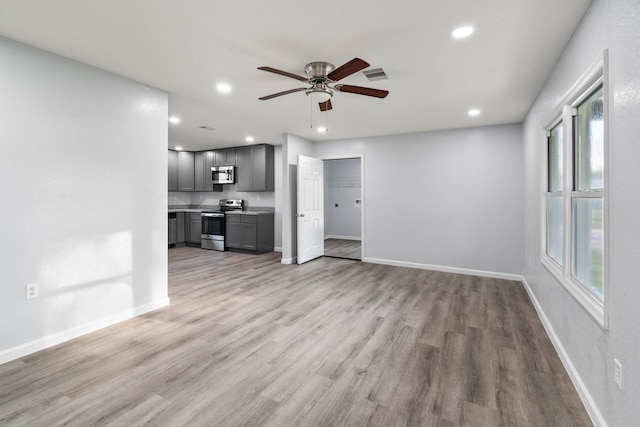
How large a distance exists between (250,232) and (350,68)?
500cm

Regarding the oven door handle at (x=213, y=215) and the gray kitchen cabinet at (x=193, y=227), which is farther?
the gray kitchen cabinet at (x=193, y=227)

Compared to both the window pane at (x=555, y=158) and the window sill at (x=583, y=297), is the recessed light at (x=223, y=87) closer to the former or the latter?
the window pane at (x=555, y=158)

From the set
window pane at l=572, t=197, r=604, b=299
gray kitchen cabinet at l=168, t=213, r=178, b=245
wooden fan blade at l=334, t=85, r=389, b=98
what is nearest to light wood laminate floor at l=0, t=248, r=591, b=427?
window pane at l=572, t=197, r=604, b=299

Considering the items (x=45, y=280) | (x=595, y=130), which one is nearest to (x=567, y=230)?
(x=595, y=130)

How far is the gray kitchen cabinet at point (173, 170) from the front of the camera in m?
7.70

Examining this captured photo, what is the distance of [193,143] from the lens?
671 cm

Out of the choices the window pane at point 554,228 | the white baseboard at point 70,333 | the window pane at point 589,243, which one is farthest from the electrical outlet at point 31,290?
the window pane at point 554,228

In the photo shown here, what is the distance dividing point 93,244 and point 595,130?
4021mm

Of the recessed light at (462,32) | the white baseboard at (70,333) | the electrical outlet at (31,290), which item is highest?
the recessed light at (462,32)

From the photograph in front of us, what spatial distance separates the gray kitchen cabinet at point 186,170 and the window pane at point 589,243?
25.0ft

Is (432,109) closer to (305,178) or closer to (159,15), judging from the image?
(305,178)

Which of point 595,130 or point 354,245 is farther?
point 354,245

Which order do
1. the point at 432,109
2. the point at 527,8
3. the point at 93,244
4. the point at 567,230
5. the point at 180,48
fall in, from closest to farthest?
the point at 527,8
the point at 567,230
the point at 180,48
the point at 93,244
the point at 432,109

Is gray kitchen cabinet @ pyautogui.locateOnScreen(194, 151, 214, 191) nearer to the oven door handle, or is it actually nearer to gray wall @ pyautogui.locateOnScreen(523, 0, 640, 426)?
the oven door handle
